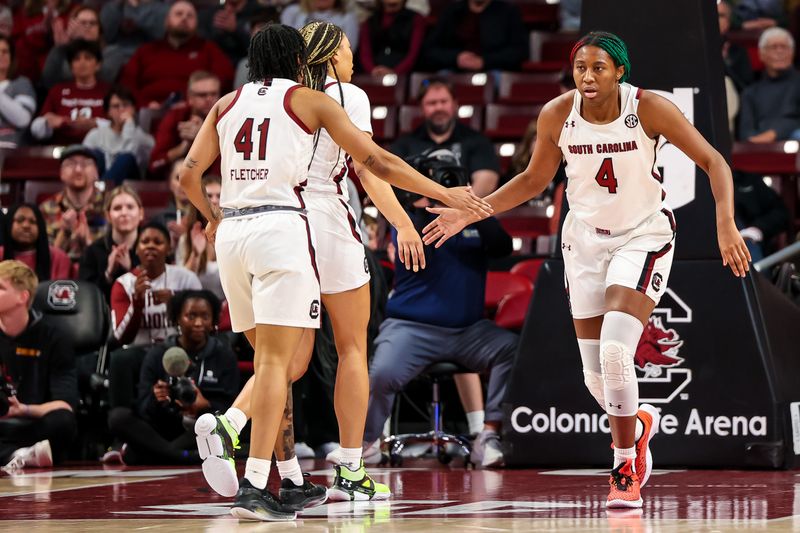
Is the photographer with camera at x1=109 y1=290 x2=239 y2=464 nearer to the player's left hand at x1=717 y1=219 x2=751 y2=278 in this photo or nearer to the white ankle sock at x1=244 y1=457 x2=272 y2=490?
the white ankle sock at x1=244 y1=457 x2=272 y2=490

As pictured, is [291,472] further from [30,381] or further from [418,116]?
[418,116]

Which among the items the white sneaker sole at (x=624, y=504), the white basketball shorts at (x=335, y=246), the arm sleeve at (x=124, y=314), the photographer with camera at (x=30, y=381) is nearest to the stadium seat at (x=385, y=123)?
the arm sleeve at (x=124, y=314)

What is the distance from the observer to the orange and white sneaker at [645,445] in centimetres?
545

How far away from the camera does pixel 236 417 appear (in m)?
5.06

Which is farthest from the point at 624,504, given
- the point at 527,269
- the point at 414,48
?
the point at 414,48

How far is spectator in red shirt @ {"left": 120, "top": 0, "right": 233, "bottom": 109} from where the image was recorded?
13.1m

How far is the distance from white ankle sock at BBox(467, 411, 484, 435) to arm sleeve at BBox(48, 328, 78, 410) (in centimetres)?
249

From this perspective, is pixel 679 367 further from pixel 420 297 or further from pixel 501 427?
pixel 420 297

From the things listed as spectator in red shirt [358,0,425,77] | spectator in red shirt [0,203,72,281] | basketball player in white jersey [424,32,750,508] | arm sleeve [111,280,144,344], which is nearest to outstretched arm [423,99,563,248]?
basketball player in white jersey [424,32,750,508]

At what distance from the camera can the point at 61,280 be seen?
9.05 m

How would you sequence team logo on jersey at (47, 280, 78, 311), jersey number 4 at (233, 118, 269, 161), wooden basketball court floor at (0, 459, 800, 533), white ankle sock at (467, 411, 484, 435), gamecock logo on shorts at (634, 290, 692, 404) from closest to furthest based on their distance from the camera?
1. wooden basketball court floor at (0, 459, 800, 533)
2. jersey number 4 at (233, 118, 269, 161)
3. gamecock logo on shorts at (634, 290, 692, 404)
4. white ankle sock at (467, 411, 484, 435)
5. team logo on jersey at (47, 280, 78, 311)

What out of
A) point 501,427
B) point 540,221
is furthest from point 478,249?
point 540,221

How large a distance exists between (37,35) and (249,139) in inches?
409

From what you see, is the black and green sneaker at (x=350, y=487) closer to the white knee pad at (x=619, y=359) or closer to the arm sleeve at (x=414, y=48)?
the white knee pad at (x=619, y=359)
